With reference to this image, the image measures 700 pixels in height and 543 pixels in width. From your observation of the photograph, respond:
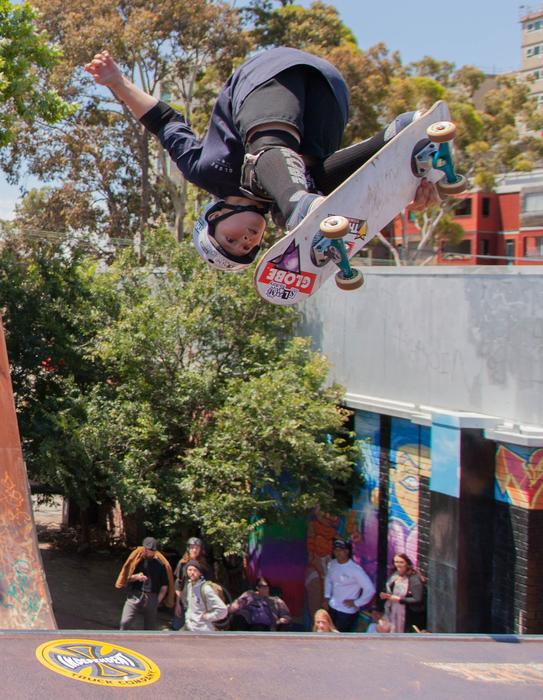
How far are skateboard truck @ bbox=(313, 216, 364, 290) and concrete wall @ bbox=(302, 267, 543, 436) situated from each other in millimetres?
4985

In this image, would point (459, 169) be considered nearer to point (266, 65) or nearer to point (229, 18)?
point (229, 18)

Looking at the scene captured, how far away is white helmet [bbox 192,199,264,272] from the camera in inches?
177

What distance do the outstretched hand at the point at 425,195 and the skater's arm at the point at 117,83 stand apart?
1405 millimetres

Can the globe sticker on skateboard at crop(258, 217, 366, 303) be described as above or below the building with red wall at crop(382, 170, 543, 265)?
below

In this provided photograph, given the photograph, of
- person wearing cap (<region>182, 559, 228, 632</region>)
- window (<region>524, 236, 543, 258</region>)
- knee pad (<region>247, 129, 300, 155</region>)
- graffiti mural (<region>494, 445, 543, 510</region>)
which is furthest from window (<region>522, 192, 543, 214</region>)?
knee pad (<region>247, 129, 300, 155</region>)

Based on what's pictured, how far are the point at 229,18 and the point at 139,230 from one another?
258 inches

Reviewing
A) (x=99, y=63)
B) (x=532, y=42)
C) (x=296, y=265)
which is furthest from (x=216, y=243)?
(x=532, y=42)

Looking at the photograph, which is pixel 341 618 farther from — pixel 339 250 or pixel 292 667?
pixel 339 250

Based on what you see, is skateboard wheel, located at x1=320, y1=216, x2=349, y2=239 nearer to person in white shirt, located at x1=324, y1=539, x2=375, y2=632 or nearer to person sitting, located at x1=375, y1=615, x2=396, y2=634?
person sitting, located at x1=375, y1=615, x2=396, y2=634

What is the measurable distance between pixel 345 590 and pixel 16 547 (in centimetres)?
371

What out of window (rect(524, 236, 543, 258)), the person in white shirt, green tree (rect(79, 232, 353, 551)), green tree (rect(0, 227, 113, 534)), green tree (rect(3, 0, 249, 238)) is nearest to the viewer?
the person in white shirt

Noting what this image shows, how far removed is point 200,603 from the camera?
822 centimetres

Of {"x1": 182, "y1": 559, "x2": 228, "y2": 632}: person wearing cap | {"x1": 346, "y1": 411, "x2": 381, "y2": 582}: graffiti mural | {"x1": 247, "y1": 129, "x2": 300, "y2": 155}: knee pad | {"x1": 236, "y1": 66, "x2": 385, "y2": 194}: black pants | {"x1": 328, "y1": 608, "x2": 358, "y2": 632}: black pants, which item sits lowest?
{"x1": 328, "y1": 608, "x2": 358, "y2": 632}: black pants

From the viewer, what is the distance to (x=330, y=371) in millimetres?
12008
